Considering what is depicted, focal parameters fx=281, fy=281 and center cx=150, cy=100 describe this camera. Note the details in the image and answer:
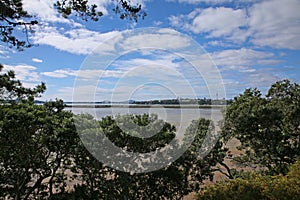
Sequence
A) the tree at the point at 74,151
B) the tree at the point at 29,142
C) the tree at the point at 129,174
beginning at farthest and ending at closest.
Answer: the tree at the point at 129,174, the tree at the point at 74,151, the tree at the point at 29,142

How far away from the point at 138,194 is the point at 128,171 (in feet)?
3.00

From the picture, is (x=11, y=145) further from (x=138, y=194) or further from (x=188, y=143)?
(x=188, y=143)

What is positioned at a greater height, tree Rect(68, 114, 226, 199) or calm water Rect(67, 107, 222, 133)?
calm water Rect(67, 107, 222, 133)

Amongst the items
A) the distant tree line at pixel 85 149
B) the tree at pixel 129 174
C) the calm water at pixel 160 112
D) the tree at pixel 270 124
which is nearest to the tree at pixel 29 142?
the distant tree line at pixel 85 149

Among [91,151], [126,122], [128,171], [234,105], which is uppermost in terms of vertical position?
[234,105]

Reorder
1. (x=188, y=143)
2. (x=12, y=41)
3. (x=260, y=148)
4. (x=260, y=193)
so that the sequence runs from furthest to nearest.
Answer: (x=260, y=148) → (x=188, y=143) → (x=12, y=41) → (x=260, y=193)

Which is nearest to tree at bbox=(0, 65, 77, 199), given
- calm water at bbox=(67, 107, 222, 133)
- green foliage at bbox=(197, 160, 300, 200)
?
calm water at bbox=(67, 107, 222, 133)

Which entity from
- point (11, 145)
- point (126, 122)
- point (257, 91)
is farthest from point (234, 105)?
point (11, 145)

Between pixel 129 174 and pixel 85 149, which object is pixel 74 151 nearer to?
pixel 85 149

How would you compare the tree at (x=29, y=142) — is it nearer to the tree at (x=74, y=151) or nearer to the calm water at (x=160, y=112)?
the tree at (x=74, y=151)

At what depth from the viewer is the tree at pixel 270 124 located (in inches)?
392

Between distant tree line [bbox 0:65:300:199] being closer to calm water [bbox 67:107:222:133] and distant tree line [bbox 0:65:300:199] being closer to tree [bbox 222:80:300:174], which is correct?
tree [bbox 222:80:300:174]

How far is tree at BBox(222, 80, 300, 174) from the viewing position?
9.97 m

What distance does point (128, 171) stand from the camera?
27.4ft
